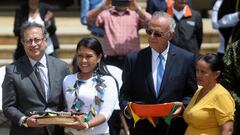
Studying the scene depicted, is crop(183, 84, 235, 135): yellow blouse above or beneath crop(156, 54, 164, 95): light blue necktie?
beneath

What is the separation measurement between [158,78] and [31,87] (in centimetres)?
91

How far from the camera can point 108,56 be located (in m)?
6.52

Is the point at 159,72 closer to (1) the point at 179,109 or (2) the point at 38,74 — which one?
(1) the point at 179,109

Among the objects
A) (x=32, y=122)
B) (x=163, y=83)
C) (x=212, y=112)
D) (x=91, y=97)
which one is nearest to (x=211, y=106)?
(x=212, y=112)

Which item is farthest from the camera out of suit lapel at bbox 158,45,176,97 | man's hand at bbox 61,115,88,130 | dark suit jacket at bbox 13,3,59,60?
dark suit jacket at bbox 13,3,59,60

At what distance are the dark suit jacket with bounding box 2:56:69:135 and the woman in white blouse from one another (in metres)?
0.09

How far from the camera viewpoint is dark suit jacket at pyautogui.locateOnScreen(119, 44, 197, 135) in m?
4.33

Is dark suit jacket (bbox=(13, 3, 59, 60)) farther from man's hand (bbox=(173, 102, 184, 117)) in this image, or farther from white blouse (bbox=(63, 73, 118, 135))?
man's hand (bbox=(173, 102, 184, 117))

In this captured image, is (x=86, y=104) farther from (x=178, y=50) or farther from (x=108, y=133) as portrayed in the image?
(x=178, y=50)

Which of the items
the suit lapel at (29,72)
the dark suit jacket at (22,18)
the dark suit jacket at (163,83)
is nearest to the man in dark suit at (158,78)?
the dark suit jacket at (163,83)

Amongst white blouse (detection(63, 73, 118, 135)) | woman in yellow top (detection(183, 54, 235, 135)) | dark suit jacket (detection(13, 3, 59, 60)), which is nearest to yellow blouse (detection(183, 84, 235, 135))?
woman in yellow top (detection(183, 54, 235, 135))

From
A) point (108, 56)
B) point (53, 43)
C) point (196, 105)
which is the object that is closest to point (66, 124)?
point (196, 105)

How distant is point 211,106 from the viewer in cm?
407

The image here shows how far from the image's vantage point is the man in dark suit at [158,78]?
427 cm
